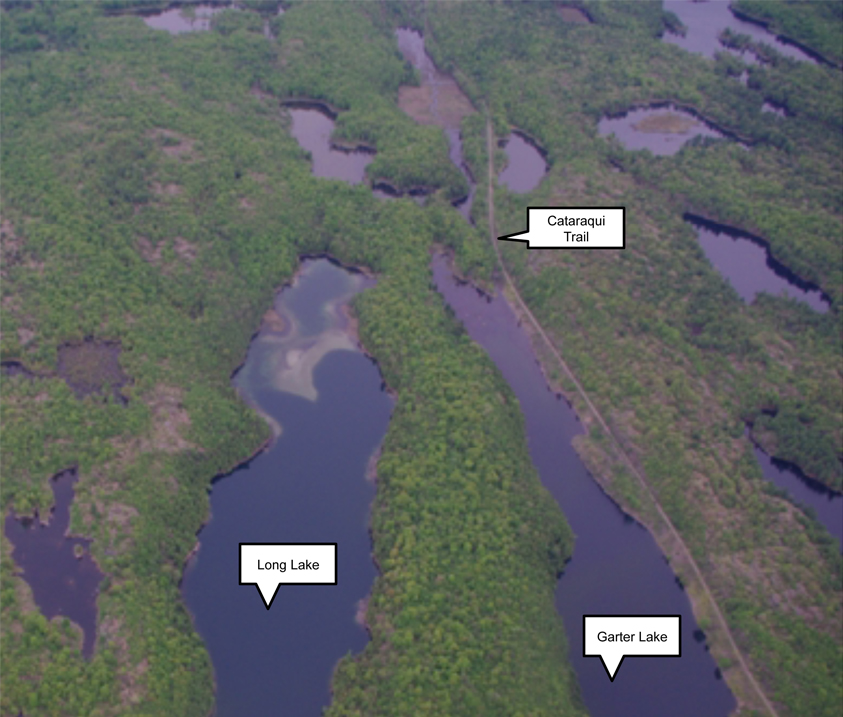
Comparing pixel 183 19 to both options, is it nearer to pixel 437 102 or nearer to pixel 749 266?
pixel 437 102

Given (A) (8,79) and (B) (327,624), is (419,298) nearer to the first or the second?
(B) (327,624)

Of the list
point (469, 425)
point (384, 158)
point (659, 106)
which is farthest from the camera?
point (659, 106)

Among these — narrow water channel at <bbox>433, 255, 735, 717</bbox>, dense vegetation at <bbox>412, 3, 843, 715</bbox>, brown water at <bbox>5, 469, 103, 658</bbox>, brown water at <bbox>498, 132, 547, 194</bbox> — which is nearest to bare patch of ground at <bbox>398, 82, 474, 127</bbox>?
dense vegetation at <bbox>412, 3, 843, 715</bbox>

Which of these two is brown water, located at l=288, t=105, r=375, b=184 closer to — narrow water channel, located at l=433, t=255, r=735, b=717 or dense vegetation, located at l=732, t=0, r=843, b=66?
narrow water channel, located at l=433, t=255, r=735, b=717

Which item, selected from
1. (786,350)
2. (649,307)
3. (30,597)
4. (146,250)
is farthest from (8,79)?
→ (786,350)

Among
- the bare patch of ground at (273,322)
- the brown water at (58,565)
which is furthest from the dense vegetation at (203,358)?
the bare patch of ground at (273,322)

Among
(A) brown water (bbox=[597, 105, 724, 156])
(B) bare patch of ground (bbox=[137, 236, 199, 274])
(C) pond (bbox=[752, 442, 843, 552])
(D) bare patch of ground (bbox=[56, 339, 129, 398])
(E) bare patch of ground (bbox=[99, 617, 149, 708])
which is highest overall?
(A) brown water (bbox=[597, 105, 724, 156])

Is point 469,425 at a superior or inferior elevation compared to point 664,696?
superior
